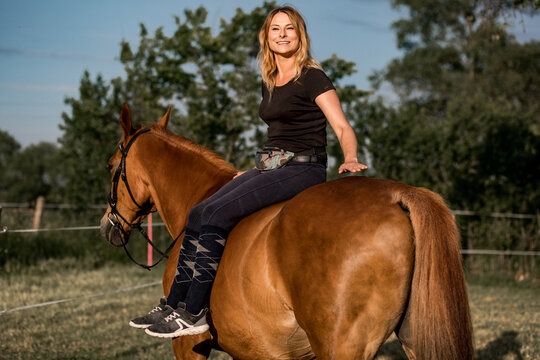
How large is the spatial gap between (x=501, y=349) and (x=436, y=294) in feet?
16.0

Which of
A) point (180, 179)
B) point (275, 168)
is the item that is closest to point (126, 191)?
point (180, 179)

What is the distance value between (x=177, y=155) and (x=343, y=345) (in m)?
2.22

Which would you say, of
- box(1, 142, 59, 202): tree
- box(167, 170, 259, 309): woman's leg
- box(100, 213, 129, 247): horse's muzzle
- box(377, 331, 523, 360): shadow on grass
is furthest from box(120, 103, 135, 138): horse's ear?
box(1, 142, 59, 202): tree

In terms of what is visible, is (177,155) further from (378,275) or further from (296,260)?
(378,275)

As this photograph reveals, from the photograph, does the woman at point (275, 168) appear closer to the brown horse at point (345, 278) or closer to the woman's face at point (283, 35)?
the woman's face at point (283, 35)

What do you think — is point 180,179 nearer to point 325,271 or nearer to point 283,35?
point 283,35

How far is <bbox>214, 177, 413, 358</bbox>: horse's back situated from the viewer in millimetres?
2318

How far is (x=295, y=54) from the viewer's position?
3.26 meters

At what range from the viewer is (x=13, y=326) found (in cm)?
738

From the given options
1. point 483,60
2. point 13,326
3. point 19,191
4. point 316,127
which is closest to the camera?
point 316,127

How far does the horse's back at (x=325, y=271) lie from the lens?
2318 mm

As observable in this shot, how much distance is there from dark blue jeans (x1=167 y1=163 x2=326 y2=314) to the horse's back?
161 mm

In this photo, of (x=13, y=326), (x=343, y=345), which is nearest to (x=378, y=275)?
(x=343, y=345)

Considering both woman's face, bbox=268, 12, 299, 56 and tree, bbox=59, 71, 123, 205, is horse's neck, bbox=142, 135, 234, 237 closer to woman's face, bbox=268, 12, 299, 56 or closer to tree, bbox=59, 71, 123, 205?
woman's face, bbox=268, 12, 299, 56
